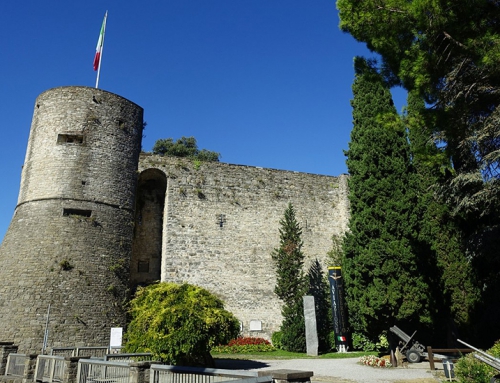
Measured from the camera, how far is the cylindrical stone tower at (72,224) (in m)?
13.7

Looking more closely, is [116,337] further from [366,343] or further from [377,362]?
[366,343]

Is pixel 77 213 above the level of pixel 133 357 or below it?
above

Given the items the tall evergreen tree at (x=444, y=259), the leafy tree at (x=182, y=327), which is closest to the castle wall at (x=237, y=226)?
the tall evergreen tree at (x=444, y=259)

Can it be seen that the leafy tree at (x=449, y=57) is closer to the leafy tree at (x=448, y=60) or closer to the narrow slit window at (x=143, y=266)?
the leafy tree at (x=448, y=60)

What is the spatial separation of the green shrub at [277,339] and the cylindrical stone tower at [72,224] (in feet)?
20.6

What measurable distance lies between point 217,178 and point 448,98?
11.6m

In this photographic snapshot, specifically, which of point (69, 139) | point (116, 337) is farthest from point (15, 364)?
point (69, 139)

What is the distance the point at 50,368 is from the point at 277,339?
32.6 ft

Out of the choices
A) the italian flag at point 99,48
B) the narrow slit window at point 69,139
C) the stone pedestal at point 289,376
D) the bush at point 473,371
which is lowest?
the bush at point 473,371

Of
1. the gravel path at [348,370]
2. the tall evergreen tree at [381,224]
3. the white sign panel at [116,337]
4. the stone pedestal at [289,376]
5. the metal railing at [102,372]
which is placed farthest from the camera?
the white sign panel at [116,337]

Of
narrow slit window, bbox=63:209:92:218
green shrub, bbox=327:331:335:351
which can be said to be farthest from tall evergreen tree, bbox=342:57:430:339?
narrow slit window, bbox=63:209:92:218

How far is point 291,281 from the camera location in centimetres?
1812

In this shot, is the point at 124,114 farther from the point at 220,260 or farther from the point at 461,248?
the point at 461,248

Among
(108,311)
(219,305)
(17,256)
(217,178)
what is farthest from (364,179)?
(17,256)
